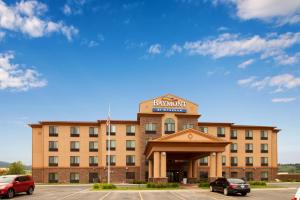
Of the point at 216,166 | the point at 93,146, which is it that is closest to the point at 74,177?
the point at 93,146

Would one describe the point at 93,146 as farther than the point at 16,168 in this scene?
No

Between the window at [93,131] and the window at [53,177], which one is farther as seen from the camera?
the window at [93,131]

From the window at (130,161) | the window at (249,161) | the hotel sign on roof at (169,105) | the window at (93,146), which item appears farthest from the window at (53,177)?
the window at (249,161)

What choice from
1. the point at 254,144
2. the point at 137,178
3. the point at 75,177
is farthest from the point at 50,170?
the point at 254,144

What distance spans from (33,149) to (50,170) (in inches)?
200

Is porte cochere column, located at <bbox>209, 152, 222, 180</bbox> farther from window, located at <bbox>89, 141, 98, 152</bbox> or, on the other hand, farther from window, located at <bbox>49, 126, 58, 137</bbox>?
window, located at <bbox>49, 126, 58, 137</bbox>

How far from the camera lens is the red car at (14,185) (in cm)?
3066

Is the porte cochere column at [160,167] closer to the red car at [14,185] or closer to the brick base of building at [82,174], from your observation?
the red car at [14,185]

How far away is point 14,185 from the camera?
105 feet

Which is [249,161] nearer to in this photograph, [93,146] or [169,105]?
[169,105]

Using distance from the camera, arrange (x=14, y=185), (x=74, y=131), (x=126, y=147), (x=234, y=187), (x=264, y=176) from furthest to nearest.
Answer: (x=264, y=176), (x=74, y=131), (x=126, y=147), (x=234, y=187), (x=14, y=185)

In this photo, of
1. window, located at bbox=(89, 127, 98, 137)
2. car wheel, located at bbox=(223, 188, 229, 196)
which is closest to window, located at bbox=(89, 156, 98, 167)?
window, located at bbox=(89, 127, 98, 137)

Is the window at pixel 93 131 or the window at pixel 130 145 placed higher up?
the window at pixel 93 131

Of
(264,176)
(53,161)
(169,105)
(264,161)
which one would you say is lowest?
(264,176)
